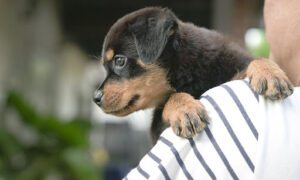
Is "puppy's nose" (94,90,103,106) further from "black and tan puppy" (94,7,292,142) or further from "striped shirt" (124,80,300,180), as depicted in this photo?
"striped shirt" (124,80,300,180)

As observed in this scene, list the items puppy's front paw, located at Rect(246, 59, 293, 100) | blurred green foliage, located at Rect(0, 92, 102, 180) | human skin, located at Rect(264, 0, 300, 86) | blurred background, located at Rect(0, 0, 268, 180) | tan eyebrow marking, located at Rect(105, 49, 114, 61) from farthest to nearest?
1. blurred background, located at Rect(0, 0, 268, 180)
2. blurred green foliage, located at Rect(0, 92, 102, 180)
3. tan eyebrow marking, located at Rect(105, 49, 114, 61)
4. human skin, located at Rect(264, 0, 300, 86)
5. puppy's front paw, located at Rect(246, 59, 293, 100)

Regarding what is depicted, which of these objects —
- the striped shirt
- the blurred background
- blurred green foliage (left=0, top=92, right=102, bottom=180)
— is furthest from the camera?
the blurred background

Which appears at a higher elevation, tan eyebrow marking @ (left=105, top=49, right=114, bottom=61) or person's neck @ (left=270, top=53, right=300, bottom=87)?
person's neck @ (left=270, top=53, right=300, bottom=87)

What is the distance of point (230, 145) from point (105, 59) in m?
0.87

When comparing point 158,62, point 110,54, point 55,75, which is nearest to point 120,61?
point 110,54

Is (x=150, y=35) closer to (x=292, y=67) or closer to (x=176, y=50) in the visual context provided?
(x=176, y=50)

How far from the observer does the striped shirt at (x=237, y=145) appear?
4.19 feet

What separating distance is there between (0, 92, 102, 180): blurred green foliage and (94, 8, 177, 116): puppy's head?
3.74 meters

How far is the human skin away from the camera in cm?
157

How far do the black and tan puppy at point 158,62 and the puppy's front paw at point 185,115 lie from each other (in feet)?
0.51

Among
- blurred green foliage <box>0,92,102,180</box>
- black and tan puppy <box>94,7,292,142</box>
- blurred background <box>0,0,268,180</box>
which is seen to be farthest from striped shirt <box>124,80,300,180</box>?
blurred green foliage <box>0,92,102,180</box>

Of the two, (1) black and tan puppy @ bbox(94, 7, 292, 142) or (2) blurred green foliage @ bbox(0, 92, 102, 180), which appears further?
(2) blurred green foliage @ bbox(0, 92, 102, 180)

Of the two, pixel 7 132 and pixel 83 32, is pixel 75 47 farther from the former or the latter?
pixel 7 132

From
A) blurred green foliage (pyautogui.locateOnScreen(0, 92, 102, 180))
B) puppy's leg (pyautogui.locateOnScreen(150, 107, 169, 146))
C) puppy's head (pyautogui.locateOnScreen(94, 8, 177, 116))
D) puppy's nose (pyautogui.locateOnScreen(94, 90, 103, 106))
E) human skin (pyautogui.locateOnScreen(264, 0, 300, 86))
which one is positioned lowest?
blurred green foliage (pyautogui.locateOnScreen(0, 92, 102, 180))
